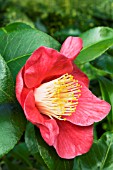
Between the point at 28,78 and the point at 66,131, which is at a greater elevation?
the point at 28,78

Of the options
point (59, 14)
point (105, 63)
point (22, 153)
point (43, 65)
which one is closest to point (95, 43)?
point (105, 63)

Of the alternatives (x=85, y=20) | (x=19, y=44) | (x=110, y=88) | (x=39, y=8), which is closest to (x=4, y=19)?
(x=85, y=20)

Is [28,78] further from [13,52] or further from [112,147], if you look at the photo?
[112,147]

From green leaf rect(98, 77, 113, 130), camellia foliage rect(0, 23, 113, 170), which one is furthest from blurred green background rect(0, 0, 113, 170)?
camellia foliage rect(0, 23, 113, 170)

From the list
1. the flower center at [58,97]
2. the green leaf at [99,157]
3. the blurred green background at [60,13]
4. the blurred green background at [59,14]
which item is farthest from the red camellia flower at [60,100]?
the blurred green background at [60,13]

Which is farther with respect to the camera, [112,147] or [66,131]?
[112,147]

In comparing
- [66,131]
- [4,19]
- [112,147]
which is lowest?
[4,19]

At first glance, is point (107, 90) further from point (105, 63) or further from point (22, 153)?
point (22, 153)

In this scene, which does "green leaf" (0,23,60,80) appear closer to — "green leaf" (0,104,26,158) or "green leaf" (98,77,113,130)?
"green leaf" (0,104,26,158)
